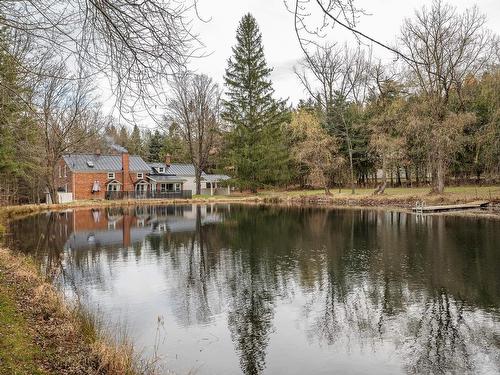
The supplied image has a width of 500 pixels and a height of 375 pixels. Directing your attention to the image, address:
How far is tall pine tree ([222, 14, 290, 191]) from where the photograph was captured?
162 ft

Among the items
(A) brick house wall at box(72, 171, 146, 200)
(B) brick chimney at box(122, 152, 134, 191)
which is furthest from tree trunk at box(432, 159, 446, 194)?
(A) brick house wall at box(72, 171, 146, 200)

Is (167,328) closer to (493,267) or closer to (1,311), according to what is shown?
(1,311)

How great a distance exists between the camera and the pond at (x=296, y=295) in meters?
7.15

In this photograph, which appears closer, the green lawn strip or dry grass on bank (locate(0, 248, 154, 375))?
the green lawn strip

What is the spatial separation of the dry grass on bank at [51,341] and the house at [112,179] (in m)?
40.8

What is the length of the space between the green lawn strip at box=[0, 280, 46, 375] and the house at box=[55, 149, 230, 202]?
138ft

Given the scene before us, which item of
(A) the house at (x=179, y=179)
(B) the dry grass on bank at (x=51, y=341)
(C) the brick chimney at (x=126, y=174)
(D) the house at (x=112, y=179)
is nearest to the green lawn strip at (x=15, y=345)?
(B) the dry grass on bank at (x=51, y=341)

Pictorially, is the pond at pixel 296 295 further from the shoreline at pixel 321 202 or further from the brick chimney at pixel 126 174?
the brick chimney at pixel 126 174

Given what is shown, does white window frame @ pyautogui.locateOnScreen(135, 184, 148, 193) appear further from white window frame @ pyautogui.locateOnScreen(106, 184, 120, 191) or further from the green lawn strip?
the green lawn strip

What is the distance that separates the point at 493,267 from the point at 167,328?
9.66 m

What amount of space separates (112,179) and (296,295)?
4340 cm

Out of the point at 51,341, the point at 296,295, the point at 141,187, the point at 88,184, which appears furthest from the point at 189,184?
the point at 51,341

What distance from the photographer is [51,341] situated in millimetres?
5977

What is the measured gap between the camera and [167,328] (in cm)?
843
